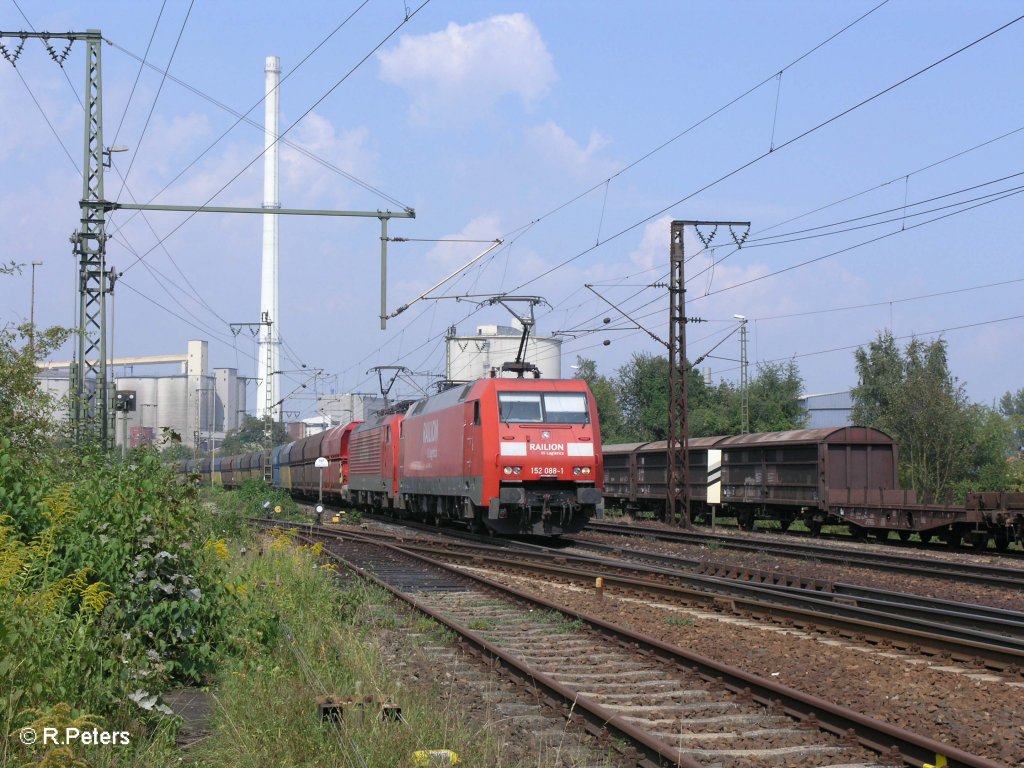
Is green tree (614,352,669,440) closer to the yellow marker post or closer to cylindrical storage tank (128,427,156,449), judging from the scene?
cylindrical storage tank (128,427,156,449)

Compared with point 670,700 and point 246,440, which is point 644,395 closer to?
point 246,440

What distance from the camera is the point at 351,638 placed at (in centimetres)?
901

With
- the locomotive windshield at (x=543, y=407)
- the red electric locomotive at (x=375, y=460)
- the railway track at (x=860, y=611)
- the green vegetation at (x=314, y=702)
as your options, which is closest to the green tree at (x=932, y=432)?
the red electric locomotive at (x=375, y=460)

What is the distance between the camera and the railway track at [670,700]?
20.5 feet

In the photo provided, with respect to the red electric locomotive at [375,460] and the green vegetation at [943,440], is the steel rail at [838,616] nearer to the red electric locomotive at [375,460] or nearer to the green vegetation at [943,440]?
the red electric locomotive at [375,460]

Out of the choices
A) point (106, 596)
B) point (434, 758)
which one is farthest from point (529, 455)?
point (434, 758)

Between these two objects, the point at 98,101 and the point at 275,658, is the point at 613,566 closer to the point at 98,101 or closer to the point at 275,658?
the point at 275,658

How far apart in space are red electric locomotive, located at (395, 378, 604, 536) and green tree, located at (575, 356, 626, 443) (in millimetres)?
52388

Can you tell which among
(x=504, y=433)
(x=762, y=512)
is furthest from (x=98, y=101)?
(x=762, y=512)

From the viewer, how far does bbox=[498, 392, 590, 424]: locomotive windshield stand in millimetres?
22031

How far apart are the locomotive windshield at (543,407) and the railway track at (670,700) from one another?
9684mm

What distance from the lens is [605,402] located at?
99250mm

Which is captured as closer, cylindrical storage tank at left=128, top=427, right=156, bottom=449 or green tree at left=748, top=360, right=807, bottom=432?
cylindrical storage tank at left=128, top=427, right=156, bottom=449

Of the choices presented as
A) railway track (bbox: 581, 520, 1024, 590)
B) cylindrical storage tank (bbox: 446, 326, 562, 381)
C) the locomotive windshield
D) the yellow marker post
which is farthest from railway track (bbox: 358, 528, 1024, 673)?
cylindrical storage tank (bbox: 446, 326, 562, 381)
